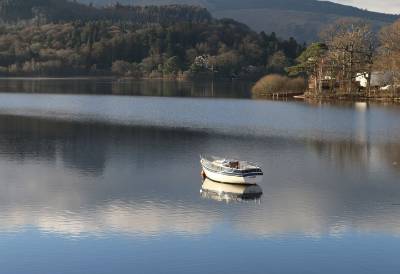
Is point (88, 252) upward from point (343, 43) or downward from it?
downward

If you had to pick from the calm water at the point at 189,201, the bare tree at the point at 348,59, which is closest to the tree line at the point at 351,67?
the bare tree at the point at 348,59

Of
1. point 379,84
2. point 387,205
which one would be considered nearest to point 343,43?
point 379,84

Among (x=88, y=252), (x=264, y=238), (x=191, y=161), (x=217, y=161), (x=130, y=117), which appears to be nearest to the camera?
(x=88, y=252)

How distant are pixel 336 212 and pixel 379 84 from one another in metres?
84.7

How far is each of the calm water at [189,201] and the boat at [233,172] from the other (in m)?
0.96

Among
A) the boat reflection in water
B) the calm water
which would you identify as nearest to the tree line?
the calm water

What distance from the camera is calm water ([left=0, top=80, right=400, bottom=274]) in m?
31.1

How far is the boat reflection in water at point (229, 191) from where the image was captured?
138ft

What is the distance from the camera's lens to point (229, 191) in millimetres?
43781

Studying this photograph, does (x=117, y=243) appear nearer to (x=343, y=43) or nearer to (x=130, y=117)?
(x=130, y=117)

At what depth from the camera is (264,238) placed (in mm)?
33719

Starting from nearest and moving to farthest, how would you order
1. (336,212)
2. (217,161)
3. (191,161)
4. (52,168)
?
(336,212)
(217,161)
(52,168)
(191,161)

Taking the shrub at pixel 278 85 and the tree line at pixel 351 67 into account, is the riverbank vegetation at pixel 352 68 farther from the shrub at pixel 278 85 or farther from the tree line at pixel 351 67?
the shrub at pixel 278 85

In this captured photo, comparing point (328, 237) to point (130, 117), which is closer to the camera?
point (328, 237)
